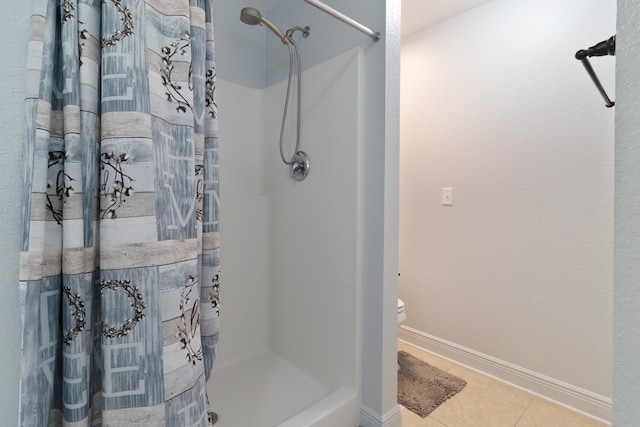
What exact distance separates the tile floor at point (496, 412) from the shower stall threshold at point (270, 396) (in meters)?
0.51

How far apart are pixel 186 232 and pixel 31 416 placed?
440 millimetres

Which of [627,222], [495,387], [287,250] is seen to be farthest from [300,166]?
[495,387]

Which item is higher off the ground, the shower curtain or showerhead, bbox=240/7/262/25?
showerhead, bbox=240/7/262/25

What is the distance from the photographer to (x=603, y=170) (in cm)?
143

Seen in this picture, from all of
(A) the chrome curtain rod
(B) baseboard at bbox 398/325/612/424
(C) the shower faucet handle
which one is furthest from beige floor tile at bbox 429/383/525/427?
(A) the chrome curtain rod

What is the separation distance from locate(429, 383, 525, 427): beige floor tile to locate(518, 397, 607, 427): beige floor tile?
5 centimetres

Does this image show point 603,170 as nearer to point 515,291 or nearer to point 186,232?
point 515,291

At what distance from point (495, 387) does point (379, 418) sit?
0.97 metres

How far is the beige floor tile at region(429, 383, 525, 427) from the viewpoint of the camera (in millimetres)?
1433

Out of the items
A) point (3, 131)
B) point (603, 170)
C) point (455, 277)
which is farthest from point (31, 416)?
point (603, 170)

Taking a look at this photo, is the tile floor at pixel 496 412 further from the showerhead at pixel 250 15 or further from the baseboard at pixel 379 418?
the showerhead at pixel 250 15

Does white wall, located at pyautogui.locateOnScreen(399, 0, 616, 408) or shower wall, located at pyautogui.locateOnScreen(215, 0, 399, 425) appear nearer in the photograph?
shower wall, located at pyautogui.locateOnScreen(215, 0, 399, 425)

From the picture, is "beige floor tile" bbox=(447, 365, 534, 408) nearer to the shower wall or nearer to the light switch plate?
the shower wall

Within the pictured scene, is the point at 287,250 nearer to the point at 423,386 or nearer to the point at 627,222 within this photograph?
the point at 423,386
